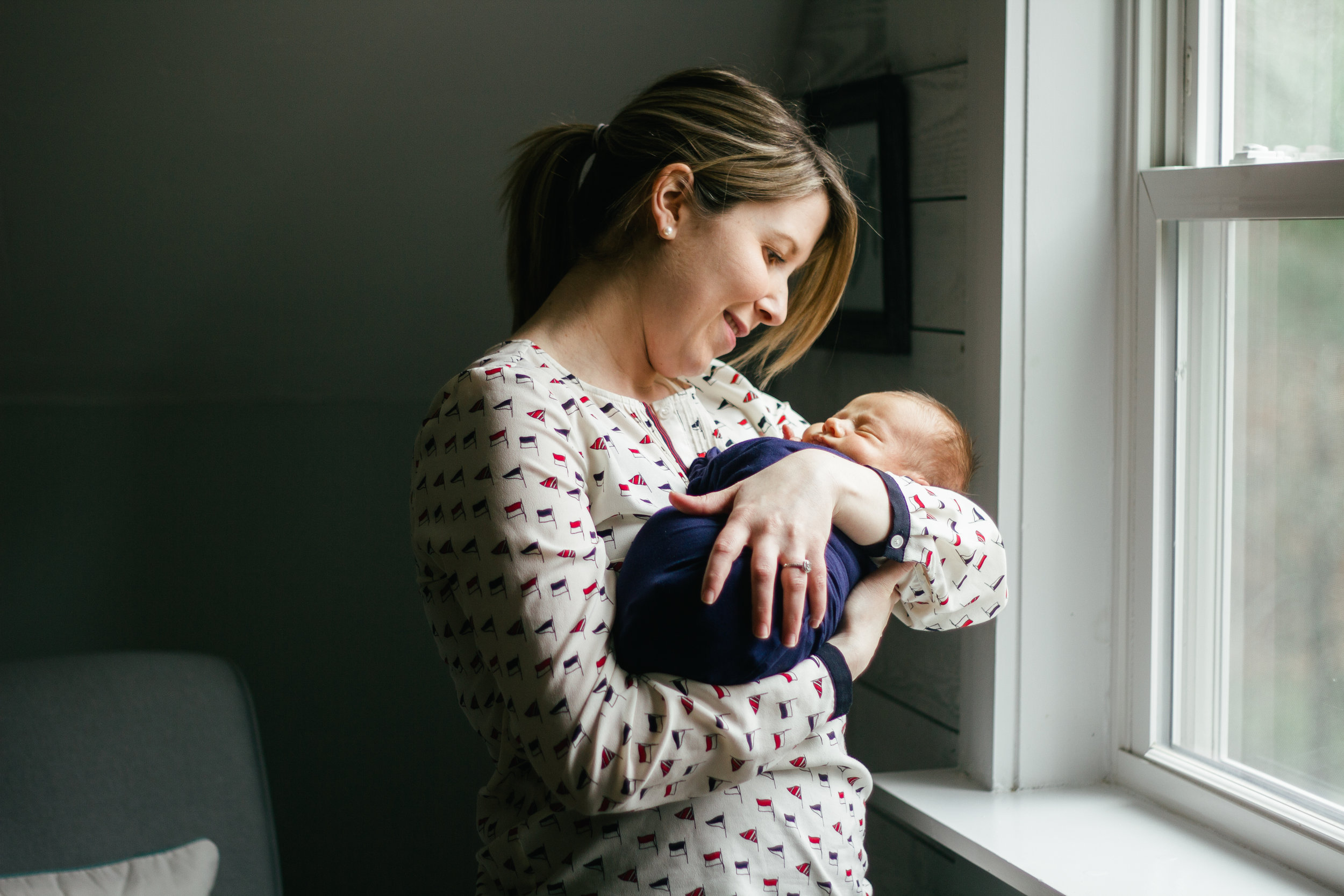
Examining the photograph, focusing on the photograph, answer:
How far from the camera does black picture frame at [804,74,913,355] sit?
1.77m

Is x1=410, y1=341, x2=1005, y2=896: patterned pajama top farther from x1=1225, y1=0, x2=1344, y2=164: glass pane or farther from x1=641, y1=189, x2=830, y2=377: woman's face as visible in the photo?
x1=1225, y1=0, x2=1344, y2=164: glass pane

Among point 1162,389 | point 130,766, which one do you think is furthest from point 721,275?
point 130,766

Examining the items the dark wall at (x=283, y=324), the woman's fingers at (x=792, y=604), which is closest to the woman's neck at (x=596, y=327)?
the woman's fingers at (x=792, y=604)

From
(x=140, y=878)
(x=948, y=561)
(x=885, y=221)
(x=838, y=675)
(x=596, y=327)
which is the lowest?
(x=140, y=878)

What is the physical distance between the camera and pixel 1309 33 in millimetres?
1277

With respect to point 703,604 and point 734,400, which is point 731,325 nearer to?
point 734,400

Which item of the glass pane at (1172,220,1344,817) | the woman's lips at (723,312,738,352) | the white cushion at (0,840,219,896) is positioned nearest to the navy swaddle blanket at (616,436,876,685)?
the woman's lips at (723,312,738,352)

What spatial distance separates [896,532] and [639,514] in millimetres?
281

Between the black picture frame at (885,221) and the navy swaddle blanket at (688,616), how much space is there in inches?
36.0

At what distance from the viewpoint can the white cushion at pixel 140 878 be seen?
133cm

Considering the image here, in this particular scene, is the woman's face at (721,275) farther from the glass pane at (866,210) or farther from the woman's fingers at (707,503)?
the glass pane at (866,210)

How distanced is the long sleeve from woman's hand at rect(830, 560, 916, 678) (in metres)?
0.07

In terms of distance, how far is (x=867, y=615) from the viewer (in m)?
1.10

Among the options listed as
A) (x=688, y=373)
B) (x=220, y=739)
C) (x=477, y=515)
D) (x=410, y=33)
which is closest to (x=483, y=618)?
(x=477, y=515)
